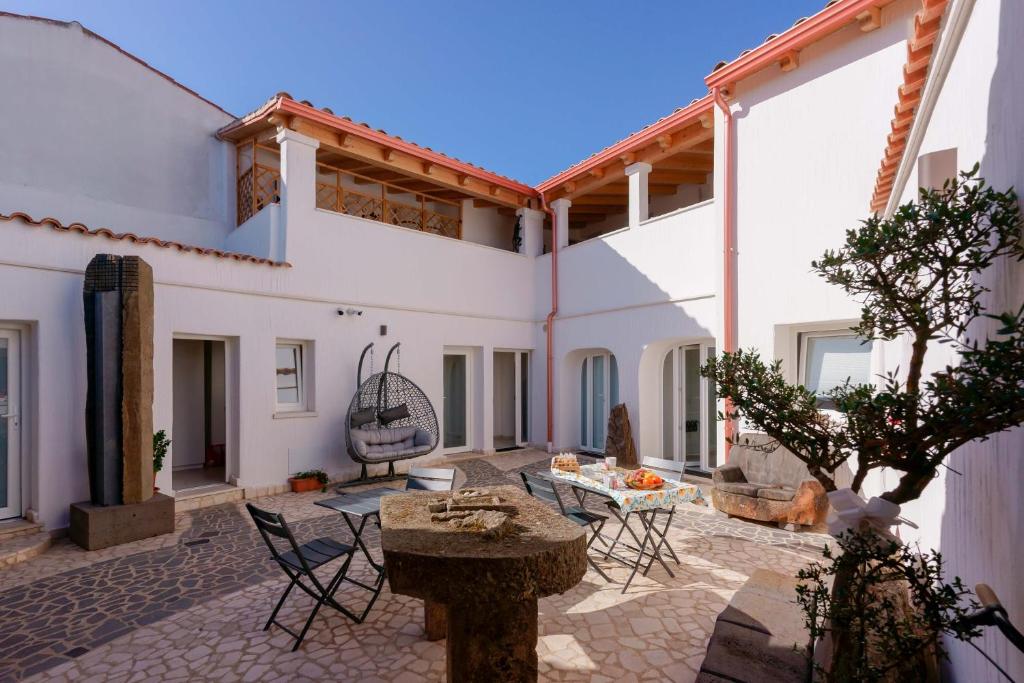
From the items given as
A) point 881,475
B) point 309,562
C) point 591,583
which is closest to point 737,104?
point 881,475

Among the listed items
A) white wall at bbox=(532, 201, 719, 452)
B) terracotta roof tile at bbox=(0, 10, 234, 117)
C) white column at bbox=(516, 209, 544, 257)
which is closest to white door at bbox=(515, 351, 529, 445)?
white wall at bbox=(532, 201, 719, 452)

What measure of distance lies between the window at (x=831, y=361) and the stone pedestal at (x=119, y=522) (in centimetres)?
805

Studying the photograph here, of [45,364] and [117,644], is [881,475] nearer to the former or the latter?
[117,644]

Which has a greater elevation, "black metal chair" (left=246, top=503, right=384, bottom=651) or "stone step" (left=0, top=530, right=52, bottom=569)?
"black metal chair" (left=246, top=503, right=384, bottom=651)

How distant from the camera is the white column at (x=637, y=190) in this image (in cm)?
974

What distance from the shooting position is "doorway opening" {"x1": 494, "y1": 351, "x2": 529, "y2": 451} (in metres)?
12.0

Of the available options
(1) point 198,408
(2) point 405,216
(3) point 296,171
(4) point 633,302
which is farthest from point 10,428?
(4) point 633,302

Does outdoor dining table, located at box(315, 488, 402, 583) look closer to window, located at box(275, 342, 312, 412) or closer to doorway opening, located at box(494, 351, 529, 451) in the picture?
window, located at box(275, 342, 312, 412)

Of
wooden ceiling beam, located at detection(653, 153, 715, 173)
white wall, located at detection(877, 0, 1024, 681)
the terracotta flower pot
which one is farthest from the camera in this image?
wooden ceiling beam, located at detection(653, 153, 715, 173)

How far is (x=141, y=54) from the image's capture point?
29.8 ft

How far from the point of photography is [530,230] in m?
12.0

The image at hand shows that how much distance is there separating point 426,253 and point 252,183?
3229 mm

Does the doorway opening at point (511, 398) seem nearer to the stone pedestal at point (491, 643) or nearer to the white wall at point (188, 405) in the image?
the white wall at point (188, 405)

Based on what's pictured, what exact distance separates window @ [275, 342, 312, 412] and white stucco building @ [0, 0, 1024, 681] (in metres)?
0.04
